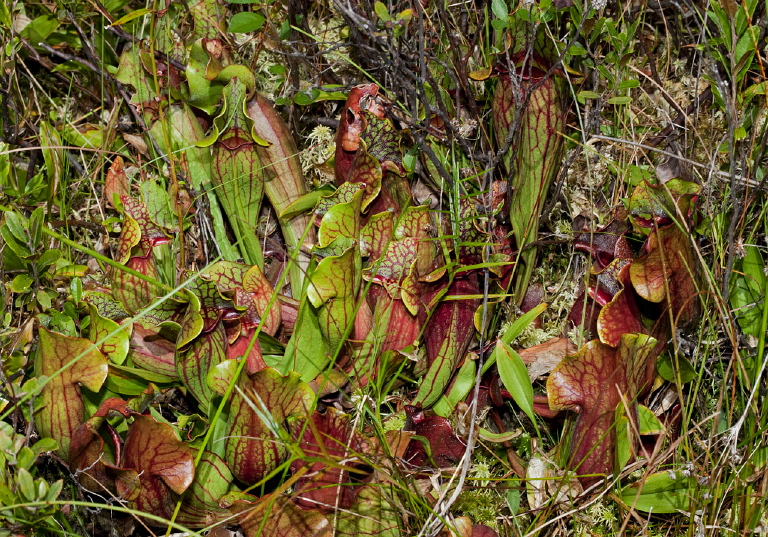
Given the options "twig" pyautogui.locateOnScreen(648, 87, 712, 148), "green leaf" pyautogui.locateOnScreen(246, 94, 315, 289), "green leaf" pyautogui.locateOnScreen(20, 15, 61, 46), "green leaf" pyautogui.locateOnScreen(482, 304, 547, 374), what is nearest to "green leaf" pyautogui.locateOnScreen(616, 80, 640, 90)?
"twig" pyautogui.locateOnScreen(648, 87, 712, 148)

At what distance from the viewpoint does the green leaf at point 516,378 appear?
145 cm

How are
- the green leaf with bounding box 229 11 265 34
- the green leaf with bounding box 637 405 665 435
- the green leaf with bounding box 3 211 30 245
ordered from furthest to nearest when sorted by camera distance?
1. the green leaf with bounding box 229 11 265 34
2. the green leaf with bounding box 3 211 30 245
3. the green leaf with bounding box 637 405 665 435

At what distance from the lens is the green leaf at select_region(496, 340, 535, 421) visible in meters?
1.45

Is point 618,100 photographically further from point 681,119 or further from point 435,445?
point 435,445

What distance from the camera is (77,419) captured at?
4.72 ft

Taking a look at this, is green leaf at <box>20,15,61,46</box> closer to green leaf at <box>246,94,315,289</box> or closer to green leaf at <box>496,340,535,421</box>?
green leaf at <box>246,94,315,289</box>

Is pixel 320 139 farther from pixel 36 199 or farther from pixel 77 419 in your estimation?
pixel 77 419

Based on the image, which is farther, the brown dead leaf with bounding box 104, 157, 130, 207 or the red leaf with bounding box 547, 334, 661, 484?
the brown dead leaf with bounding box 104, 157, 130, 207

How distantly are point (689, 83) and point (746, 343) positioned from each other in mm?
784

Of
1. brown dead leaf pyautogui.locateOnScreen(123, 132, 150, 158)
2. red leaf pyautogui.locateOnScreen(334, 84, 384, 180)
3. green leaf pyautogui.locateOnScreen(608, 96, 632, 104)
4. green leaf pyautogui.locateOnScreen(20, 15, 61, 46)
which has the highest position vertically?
green leaf pyautogui.locateOnScreen(20, 15, 61, 46)

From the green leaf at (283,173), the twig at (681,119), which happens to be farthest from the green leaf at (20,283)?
the twig at (681,119)

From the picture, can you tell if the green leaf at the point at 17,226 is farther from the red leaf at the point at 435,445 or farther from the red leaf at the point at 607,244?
the red leaf at the point at 607,244

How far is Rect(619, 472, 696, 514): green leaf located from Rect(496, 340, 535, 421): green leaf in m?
0.27

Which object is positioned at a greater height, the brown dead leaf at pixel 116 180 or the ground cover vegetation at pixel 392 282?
the brown dead leaf at pixel 116 180
